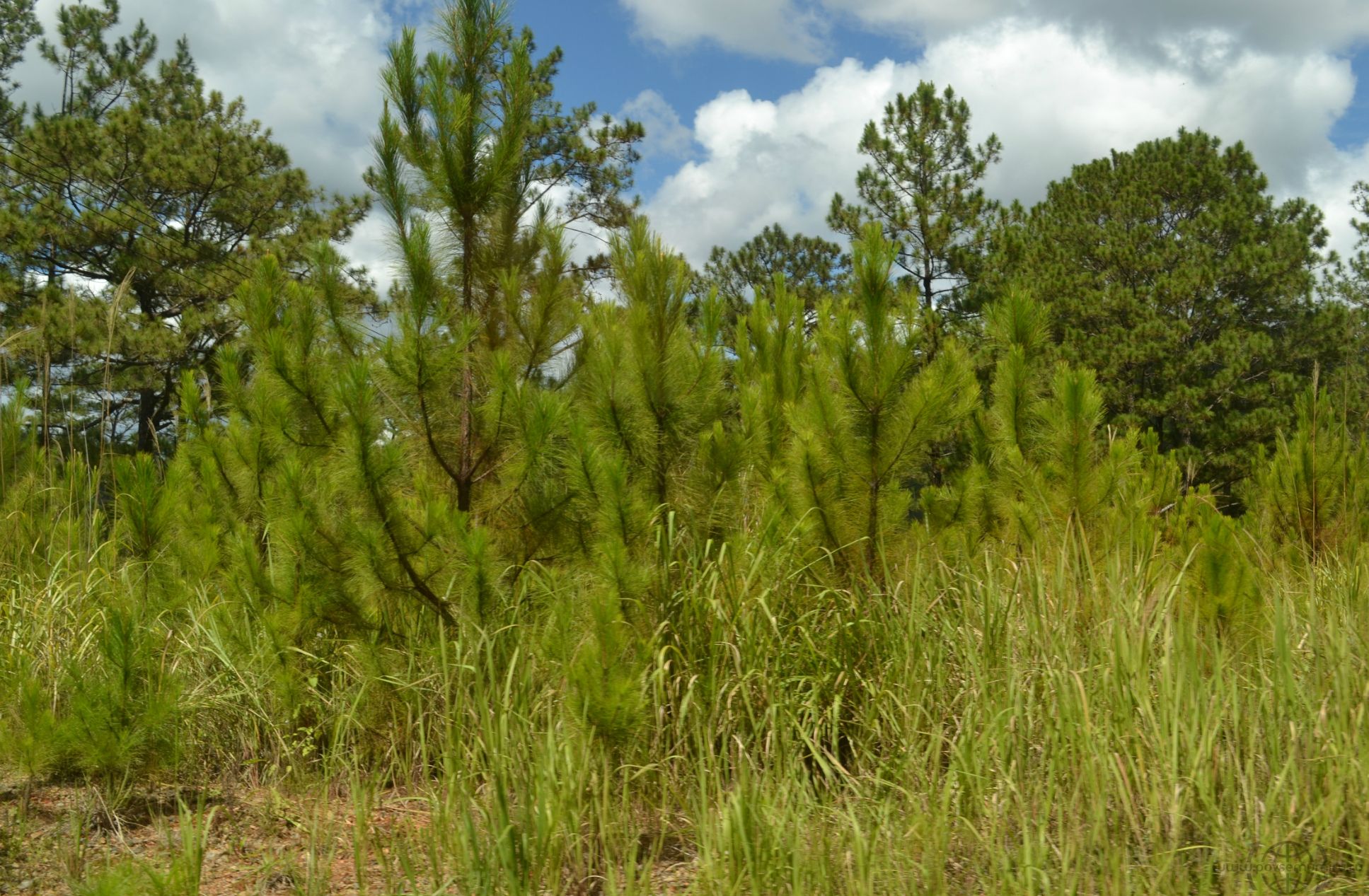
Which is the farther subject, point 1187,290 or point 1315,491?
point 1187,290

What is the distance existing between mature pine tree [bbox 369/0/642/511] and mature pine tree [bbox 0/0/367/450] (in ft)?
43.2

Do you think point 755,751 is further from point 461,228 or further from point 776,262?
point 776,262

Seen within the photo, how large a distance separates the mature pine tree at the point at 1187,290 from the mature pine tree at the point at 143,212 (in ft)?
48.6

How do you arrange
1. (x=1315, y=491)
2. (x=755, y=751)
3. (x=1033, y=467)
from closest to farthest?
(x=755, y=751) → (x=1033, y=467) → (x=1315, y=491)

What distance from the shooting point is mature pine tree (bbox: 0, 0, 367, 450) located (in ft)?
55.7

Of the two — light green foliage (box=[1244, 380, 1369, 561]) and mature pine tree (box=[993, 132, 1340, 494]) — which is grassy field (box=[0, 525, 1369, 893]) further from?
mature pine tree (box=[993, 132, 1340, 494])

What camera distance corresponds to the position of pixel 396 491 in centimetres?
Answer: 391

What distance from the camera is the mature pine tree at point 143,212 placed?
1697cm

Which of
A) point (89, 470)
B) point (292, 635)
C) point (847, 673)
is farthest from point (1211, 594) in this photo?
point (89, 470)
